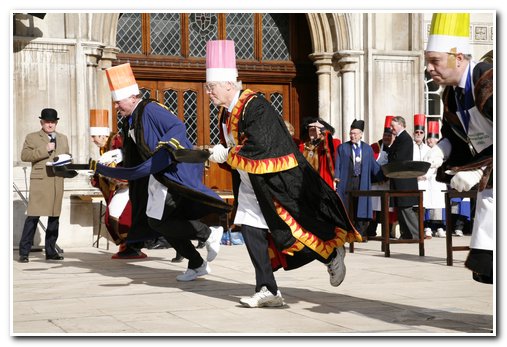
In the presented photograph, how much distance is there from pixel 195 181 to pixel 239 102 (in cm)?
195

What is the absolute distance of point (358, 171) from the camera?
1404 centimetres

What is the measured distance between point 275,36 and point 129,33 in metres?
2.24

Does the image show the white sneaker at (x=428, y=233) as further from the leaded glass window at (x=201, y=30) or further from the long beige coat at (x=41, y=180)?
the long beige coat at (x=41, y=180)

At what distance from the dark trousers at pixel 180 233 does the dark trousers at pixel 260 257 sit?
1798mm

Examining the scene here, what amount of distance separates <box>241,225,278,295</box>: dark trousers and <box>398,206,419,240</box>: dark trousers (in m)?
7.04

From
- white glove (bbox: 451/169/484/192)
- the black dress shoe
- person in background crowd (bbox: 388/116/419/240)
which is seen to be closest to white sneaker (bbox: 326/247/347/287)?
white glove (bbox: 451/169/484/192)

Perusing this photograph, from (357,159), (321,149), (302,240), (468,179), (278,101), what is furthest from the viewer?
(278,101)

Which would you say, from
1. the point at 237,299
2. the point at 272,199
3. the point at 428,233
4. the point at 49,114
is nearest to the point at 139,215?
the point at 237,299

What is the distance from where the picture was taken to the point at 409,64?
50.1 feet

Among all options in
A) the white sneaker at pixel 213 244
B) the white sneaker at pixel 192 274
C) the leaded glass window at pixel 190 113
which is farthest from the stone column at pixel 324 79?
the white sneaker at pixel 192 274

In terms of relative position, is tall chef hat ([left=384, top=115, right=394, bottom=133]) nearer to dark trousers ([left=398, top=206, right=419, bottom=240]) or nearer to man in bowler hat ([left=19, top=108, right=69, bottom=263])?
dark trousers ([left=398, top=206, right=419, bottom=240])

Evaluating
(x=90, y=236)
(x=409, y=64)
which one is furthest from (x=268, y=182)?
(x=409, y=64)

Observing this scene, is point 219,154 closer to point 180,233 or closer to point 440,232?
point 180,233
